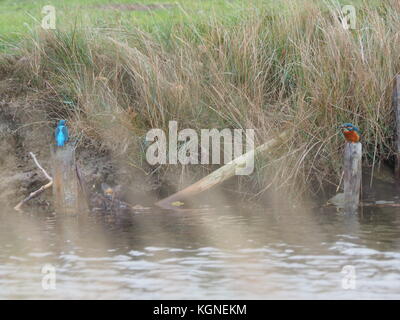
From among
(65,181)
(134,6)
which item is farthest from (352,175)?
(134,6)

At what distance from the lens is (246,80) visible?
12.5 metres

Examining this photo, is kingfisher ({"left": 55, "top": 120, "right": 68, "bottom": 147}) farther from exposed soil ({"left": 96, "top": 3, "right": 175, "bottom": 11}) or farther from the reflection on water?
exposed soil ({"left": 96, "top": 3, "right": 175, "bottom": 11})

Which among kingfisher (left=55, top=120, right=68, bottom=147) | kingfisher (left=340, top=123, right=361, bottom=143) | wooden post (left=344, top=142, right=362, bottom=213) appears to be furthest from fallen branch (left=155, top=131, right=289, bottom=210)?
kingfisher (left=55, top=120, right=68, bottom=147)

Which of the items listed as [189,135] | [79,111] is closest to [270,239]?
[189,135]

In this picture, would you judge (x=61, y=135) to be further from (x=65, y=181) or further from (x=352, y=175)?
(x=352, y=175)

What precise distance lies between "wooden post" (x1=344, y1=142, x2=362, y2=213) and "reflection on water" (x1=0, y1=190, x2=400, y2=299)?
0.17 meters

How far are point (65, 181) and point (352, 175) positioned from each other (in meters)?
3.21

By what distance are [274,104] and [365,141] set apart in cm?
130

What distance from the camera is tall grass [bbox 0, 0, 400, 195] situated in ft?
38.9

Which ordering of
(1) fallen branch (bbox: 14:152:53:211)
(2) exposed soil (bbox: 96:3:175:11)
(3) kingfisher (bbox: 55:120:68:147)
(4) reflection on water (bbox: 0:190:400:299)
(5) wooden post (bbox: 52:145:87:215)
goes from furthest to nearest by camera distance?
(2) exposed soil (bbox: 96:3:175:11) < (1) fallen branch (bbox: 14:152:53:211) < (5) wooden post (bbox: 52:145:87:215) < (3) kingfisher (bbox: 55:120:68:147) < (4) reflection on water (bbox: 0:190:400:299)

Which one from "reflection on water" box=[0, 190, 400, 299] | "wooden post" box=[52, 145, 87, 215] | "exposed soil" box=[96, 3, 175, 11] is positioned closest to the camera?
"reflection on water" box=[0, 190, 400, 299]

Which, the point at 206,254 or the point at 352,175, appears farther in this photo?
the point at 352,175

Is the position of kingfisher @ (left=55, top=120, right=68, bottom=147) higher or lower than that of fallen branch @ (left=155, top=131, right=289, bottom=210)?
higher

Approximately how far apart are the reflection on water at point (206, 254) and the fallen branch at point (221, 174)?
30 centimetres
